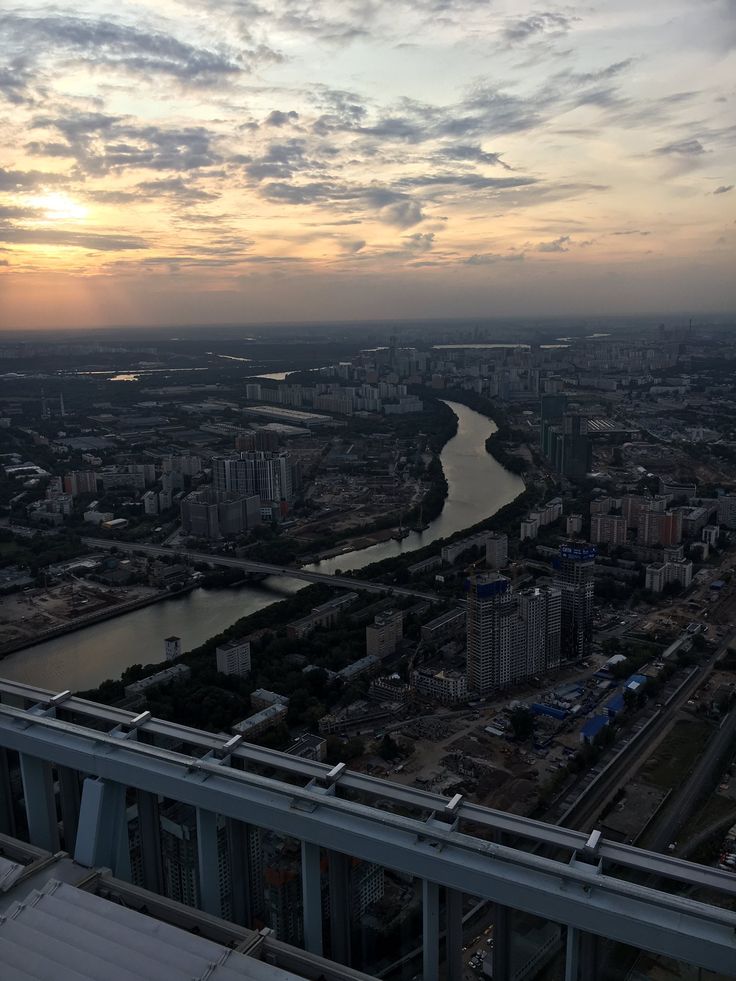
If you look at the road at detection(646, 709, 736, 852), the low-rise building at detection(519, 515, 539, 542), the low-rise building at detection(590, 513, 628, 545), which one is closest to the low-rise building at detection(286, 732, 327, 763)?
the road at detection(646, 709, 736, 852)

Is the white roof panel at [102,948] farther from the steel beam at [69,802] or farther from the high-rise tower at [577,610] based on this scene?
the high-rise tower at [577,610]

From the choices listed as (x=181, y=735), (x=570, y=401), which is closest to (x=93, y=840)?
(x=181, y=735)

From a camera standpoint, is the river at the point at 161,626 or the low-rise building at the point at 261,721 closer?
the low-rise building at the point at 261,721

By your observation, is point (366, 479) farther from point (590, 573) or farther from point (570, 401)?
point (570, 401)

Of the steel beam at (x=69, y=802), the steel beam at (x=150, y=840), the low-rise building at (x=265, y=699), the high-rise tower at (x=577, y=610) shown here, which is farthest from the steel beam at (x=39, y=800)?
the high-rise tower at (x=577, y=610)

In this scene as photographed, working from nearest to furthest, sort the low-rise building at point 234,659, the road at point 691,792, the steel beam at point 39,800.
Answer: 1. the steel beam at point 39,800
2. the road at point 691,792
3. the low-rise building at point 234,659
